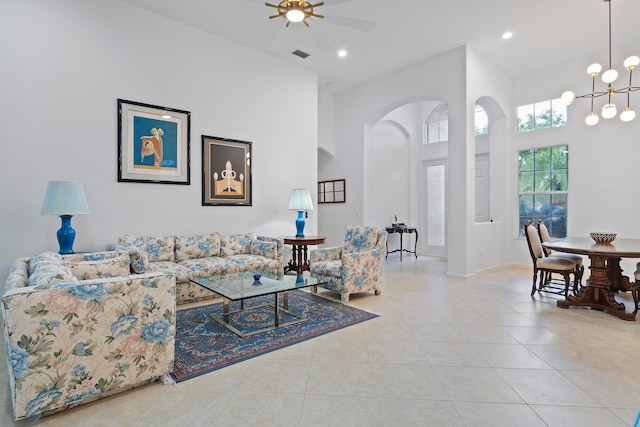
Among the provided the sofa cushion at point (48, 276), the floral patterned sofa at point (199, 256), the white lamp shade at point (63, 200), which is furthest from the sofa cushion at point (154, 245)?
the sofa cushion at point (48, 276)

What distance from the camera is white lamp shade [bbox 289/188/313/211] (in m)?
5.20

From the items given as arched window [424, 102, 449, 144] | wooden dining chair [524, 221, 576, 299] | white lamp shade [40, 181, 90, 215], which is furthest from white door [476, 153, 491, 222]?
white lamp shade [40, 181, 90, 215]

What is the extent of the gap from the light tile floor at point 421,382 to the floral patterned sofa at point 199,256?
1.40 m

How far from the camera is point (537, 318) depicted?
3307 mm

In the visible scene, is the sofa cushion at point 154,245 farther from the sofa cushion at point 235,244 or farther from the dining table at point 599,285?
the dining table at point 599,285

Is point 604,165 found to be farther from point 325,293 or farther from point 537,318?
point 325,293

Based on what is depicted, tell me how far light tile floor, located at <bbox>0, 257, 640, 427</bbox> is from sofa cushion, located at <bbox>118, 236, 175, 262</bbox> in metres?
1.68

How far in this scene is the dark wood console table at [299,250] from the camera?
4.96m

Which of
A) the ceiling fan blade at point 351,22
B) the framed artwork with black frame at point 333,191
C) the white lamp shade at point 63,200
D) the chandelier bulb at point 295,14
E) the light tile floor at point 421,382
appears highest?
the ceiling fan blade at point 351,22

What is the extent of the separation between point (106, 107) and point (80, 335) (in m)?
3.06

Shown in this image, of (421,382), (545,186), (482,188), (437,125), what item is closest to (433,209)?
(482,188)

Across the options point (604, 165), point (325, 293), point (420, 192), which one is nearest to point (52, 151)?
point (325, 293)

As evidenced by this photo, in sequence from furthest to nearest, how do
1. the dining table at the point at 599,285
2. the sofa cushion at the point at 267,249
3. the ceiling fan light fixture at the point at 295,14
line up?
the sofa cushion at the point at 267,249 < the dining table at the point at 599,285 < the ceiling fan light fixture at the point at 295,14

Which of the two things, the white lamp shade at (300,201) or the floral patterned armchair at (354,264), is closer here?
the floral patterned armchair at (354,264)
